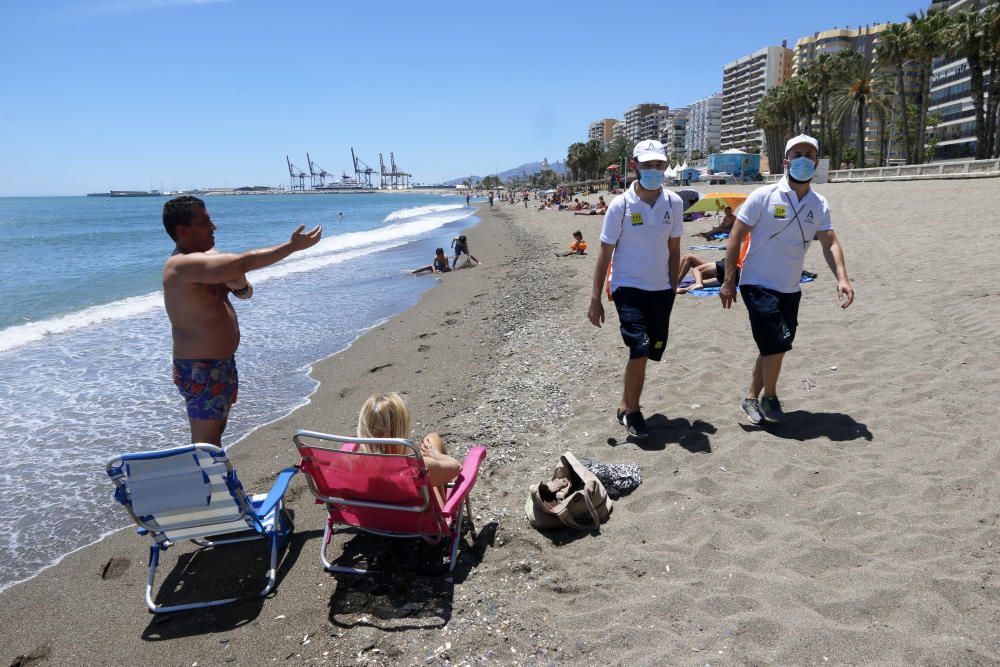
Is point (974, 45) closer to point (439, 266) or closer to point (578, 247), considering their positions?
point (578, 247)

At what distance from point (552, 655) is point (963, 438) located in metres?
3.15

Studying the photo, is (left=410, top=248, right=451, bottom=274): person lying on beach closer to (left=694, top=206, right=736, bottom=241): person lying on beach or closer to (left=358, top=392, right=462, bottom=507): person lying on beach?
(left=694, top=206, right=736, bottom=241): person lying on beach

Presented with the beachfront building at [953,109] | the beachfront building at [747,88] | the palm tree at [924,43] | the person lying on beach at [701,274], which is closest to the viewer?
the person lying on beach at [701,274]

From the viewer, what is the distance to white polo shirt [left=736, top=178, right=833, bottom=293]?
13.1 feet

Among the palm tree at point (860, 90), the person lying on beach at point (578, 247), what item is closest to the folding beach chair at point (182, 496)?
the person lying on beach at point (578, 247)

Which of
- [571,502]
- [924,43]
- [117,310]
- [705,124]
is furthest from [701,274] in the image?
[705,124]

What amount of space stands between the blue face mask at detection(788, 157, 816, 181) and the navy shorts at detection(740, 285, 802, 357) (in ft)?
2.55

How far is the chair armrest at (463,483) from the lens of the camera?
3.07 m

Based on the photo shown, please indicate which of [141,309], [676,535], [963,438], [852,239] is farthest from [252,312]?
[852,239]

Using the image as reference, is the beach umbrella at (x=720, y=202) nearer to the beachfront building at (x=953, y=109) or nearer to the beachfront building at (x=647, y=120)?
the beachfront building at (x=953, y=109)

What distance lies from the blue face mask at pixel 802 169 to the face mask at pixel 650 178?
921 mm

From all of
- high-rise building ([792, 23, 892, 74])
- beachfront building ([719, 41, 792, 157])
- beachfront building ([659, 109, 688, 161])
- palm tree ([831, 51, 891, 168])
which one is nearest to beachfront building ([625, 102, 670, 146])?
beachfront building ([659, 109, 688, 161])

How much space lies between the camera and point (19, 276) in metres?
19.1

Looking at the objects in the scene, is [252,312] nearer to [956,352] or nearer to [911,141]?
[956,352]
